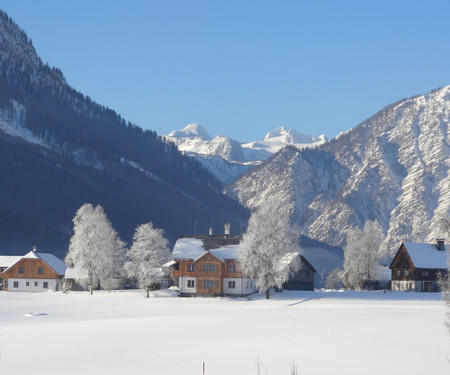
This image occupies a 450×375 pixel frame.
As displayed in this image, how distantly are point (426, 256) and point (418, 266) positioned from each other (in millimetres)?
3232

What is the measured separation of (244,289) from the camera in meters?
102

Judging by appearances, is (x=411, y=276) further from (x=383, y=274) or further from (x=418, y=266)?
(x=383, y=274)

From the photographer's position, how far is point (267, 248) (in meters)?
96.4

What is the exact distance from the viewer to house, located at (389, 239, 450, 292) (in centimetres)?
12344

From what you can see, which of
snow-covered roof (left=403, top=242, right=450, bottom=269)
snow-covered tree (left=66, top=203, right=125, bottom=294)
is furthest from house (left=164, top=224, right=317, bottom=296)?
snow-covered roof (left=403, top=242, right=450, bottom=269)

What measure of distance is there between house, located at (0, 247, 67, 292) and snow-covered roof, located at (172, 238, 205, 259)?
78.8 feet

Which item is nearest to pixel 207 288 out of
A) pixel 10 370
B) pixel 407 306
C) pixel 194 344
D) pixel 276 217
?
pixel 276 217

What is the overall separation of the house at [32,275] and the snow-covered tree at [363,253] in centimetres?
4464

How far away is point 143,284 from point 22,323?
35023 millimetres

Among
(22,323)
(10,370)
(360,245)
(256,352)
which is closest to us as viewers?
Result: (10,370)

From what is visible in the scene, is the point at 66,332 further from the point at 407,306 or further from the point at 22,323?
the point at 407,306

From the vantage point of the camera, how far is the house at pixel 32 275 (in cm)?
12219

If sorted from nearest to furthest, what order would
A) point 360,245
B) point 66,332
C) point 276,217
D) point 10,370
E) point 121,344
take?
1. point 10,370
2. point 121,344
3. point 66,332
4. point 276,217
5. point 360,245

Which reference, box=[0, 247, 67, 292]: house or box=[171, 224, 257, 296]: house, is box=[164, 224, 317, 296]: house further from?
box=[0, 247, 67, 292]: house
